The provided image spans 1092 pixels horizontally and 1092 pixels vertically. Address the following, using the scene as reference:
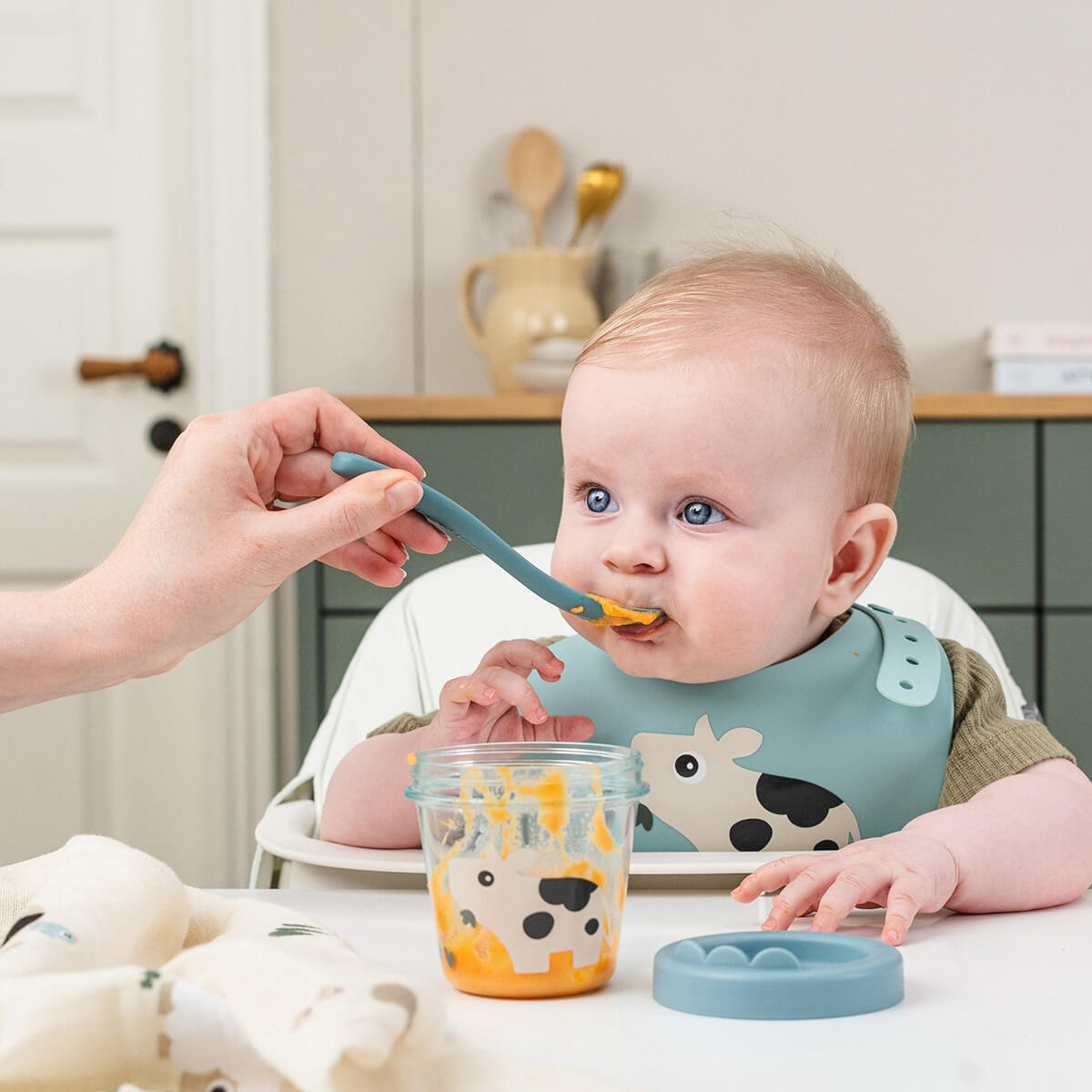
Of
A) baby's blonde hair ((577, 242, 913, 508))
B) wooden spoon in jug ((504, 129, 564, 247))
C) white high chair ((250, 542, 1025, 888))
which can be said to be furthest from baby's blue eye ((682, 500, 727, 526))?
wooden spoon in jug ((504, 129, 564, 247))

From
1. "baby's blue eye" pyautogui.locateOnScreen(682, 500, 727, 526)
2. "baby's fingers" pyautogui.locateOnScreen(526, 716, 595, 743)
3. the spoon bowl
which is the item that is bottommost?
"baby's fingers" pyautogui.locateOnScreen(526, 716, 595, 743)

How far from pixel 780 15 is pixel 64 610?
2.24 metres

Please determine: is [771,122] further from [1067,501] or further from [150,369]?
[150,369]

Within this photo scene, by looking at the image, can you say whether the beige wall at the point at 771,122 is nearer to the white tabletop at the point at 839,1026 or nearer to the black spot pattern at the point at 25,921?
the white tabletop at the point at 839,1026

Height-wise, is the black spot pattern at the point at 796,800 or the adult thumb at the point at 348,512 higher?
the adult thumb at the point at 348,512

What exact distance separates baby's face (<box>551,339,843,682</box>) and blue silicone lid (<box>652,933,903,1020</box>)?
0.36 m

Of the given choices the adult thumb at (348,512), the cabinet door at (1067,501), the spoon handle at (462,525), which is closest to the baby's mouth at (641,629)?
the spoon handle at (462,525)

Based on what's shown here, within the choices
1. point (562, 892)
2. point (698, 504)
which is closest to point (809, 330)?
point (698, 504)

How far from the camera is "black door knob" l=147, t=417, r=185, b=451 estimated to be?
259 cm

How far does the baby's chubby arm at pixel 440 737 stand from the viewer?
2.84ft

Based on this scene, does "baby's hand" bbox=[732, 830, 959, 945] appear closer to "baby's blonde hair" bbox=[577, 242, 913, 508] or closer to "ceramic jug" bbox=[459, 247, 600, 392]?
"baby's blonde hair" bbox=[577, 242, 913, 508]

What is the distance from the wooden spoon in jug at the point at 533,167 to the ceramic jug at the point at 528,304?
6.1 inches

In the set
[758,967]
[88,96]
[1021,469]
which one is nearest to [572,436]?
[758,967]

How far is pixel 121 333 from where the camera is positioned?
8.66 ft
